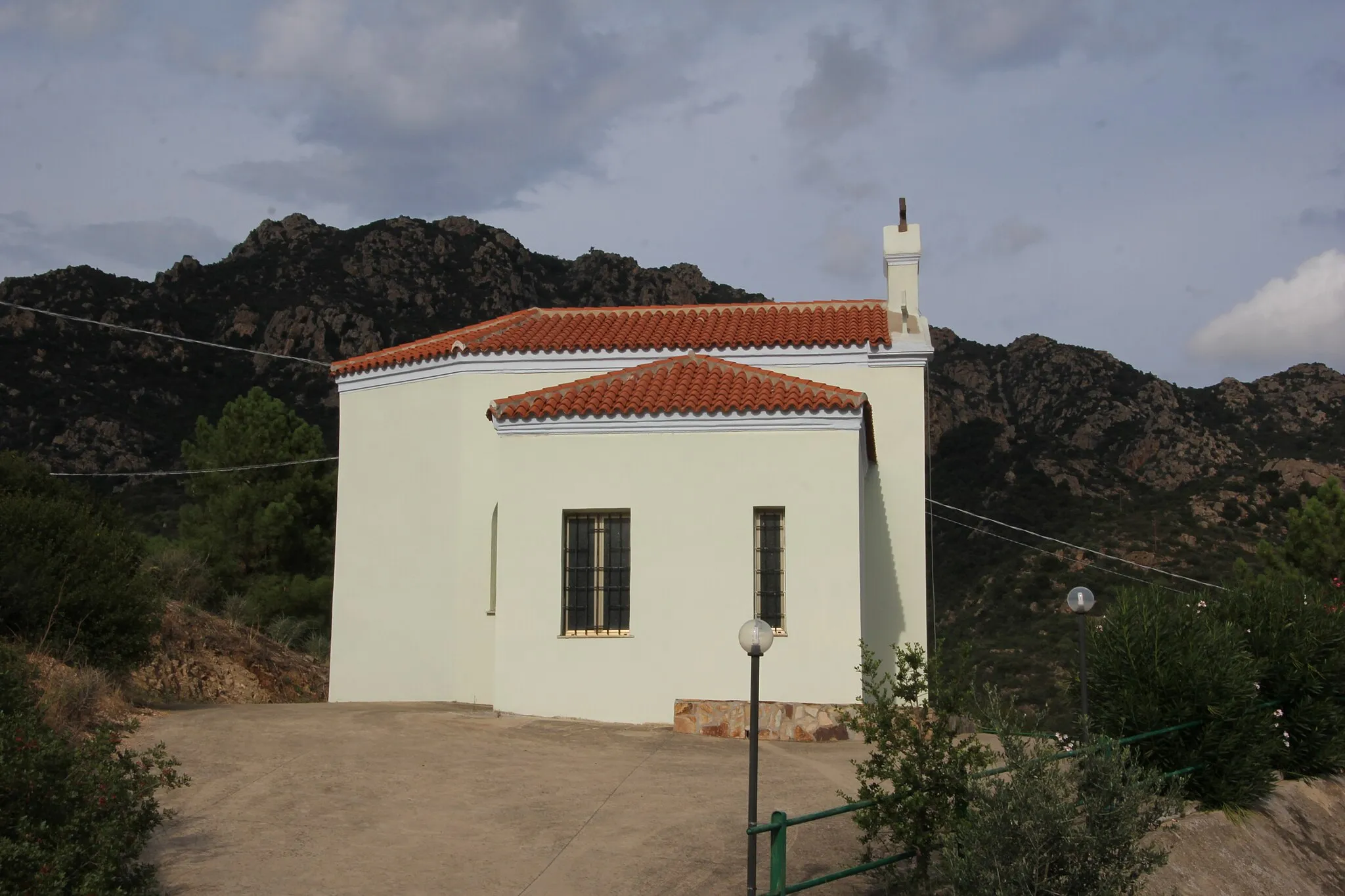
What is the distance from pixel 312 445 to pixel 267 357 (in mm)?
24182

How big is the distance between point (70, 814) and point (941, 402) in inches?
2014

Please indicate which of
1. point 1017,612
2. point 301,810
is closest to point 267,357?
point 1017,612

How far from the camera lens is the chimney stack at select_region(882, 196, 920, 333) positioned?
21.2 meters

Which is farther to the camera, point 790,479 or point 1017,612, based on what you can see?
point 1017,612

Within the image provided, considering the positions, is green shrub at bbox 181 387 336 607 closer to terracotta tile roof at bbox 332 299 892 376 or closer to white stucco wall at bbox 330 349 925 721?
terracotta tile roof at bbox 332 299 892 376

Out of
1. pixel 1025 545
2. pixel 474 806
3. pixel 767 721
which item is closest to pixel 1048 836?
pixel 474 806

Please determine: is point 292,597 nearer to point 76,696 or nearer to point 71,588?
point 71,588

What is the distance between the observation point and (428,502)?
18844 mm

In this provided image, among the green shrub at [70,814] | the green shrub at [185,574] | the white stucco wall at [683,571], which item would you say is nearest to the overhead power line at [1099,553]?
the green shrub at [185,574]

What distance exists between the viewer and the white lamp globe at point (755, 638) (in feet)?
29.2

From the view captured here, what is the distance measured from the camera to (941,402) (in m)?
56.0

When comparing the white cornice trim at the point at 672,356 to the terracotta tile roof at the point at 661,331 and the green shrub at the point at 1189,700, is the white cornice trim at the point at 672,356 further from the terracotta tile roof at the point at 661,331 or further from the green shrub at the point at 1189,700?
the green shrub at the point at 1189,700

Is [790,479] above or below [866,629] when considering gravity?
above

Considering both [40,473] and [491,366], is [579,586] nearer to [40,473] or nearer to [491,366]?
[491,366]
